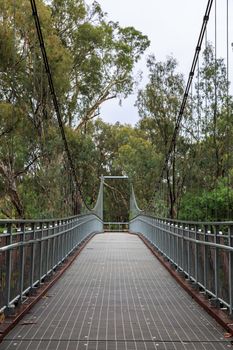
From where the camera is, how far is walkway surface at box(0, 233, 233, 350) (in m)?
5.00

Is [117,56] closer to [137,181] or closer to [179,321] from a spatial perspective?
[137,181]

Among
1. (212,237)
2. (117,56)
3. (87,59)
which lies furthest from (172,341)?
(117,56)

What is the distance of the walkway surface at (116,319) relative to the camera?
4996 millimetres

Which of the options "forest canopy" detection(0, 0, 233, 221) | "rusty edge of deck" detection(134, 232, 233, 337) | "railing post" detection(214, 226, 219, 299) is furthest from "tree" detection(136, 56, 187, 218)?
"railing post" detection(214, 226, 219, 299)

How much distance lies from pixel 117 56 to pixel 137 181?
368 inches

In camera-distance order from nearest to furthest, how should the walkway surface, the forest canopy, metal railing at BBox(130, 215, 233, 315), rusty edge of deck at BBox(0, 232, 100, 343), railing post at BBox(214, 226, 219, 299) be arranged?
the walkway surface < rusty edge of deck at BBox(0, 232, 100, 343) < metal railing at BBox(130, 215, 233, 315) < railing post at BBox(214, 226, 219, 299) < the forest canopy

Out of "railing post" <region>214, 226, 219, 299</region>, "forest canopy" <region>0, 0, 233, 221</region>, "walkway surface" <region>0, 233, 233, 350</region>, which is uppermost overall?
"forest canopy" <region>0, 0, 233, 221</region>

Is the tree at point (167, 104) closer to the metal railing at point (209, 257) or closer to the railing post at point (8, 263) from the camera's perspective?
the metal railing at point (209, 257)

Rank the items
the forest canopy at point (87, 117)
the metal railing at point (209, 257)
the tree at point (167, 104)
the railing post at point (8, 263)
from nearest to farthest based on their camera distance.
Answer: the railing post at point (8, 263) → the metal railing at point (209, 257) → the forest canopy at point (87, 117) → the tree at point (167, 104)

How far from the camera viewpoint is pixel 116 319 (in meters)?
6.11

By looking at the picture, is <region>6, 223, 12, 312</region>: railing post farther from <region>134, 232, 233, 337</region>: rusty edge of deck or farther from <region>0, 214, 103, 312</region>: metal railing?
<region>134, 232, 233, 337</region>: rusty edge of deck

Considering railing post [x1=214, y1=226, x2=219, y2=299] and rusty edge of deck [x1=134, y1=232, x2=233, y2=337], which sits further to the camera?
railing post [x1=214, y1=226, x2=219, y2=299]

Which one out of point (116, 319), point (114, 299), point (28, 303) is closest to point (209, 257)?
point (114, 299)

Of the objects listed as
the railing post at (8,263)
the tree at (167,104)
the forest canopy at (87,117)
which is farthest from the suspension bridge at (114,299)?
the tree at (167,104)
